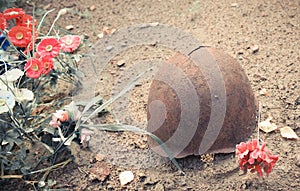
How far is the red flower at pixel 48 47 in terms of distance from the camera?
5.73ft

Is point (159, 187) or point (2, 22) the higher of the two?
point (2, 22)

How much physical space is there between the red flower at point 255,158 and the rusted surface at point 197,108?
13 cm

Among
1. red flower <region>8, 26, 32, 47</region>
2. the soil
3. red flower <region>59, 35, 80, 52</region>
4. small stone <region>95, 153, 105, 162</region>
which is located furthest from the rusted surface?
red flower <region>8, 26, 32, 47</region>

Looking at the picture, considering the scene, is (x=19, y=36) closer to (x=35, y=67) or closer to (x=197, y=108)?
(x=35, y=67)

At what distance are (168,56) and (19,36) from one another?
818 mm

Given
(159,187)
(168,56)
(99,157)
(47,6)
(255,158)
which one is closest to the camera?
(255,158)

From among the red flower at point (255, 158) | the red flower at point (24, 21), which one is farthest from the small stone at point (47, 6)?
the red flower at point (255, 158)

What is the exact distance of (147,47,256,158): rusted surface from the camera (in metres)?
1.58

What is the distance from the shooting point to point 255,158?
4.92 ft

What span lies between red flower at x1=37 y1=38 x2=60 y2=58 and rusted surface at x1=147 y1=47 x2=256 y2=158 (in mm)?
444

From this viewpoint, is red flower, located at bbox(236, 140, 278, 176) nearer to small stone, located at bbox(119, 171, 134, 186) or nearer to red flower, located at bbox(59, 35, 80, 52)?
small stone, located at bbox(119, 171, 134, 186)

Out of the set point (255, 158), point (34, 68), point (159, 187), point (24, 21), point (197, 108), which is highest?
point (24, 21)

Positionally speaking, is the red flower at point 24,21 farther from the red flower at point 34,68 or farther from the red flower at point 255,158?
the red flower at point 255,158

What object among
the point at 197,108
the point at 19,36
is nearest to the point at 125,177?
the point at 197,108
